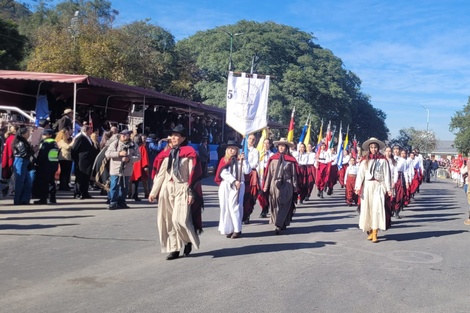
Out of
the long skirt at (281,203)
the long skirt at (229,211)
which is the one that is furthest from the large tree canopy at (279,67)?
the long skirt at (229,211)

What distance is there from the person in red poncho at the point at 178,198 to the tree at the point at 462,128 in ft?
172

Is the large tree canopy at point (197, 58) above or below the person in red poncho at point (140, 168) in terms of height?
above

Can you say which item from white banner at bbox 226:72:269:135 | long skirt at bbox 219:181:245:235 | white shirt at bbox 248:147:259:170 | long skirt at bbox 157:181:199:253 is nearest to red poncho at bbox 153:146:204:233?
long skirt at bbox 157:181:199:253

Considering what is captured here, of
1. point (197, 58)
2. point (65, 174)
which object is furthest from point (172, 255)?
point (197, 58)

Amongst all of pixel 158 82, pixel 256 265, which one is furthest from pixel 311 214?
pixel 158 82

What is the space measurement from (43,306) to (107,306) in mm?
638

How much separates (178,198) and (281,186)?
3445 millimetres

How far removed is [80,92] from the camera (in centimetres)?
2056

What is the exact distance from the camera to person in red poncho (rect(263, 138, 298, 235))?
423 inches

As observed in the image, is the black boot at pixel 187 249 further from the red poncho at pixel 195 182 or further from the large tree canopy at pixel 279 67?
the large tree canopy at pixel 279 67

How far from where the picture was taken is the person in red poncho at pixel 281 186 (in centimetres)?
1075

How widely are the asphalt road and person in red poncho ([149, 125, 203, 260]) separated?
328mm

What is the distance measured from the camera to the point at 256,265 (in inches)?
308

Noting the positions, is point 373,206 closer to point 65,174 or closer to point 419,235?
point 419,235
